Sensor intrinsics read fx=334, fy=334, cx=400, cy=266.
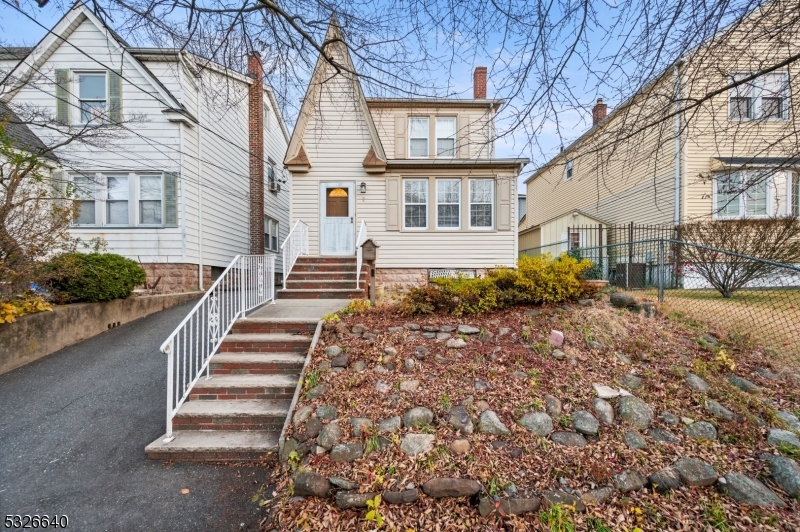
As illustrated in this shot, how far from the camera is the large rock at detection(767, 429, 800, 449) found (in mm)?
2872

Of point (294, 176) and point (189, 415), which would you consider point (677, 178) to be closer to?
point (294, 176)

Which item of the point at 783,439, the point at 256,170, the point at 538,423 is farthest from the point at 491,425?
the point at 256,170

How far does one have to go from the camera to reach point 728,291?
730 cm

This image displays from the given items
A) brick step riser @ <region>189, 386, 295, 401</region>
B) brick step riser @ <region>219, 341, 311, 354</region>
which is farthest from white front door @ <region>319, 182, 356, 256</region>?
brick step riser @ <region>189, 386, 295, 401</region>

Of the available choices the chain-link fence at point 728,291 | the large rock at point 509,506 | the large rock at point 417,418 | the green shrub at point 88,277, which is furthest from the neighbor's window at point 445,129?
the large rock at point 509,506

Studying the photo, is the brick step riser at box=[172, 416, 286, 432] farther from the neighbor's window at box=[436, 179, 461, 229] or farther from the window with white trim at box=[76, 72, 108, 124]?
the window with white trim at box=[76, 72, 108, 124]

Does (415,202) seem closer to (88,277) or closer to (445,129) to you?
(445,129)

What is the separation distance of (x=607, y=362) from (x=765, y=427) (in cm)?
131

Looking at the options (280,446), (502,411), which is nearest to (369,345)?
(280,446)

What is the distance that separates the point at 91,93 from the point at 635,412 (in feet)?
46.1

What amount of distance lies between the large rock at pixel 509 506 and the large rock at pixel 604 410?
117cm

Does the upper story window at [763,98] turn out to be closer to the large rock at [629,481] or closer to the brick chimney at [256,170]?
the large rock at [629,481]

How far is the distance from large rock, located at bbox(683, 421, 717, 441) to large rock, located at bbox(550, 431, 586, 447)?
0.98 meters

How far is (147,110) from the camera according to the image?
9.51 meters
